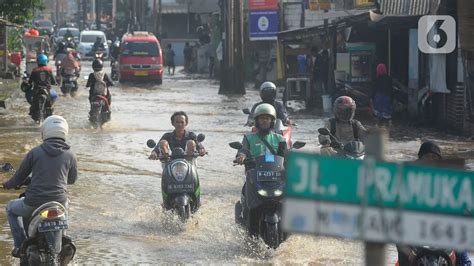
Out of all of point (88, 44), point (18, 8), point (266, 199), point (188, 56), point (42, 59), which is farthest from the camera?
point (88, 44)

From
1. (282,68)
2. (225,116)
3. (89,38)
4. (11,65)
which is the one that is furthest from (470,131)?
(89,38)

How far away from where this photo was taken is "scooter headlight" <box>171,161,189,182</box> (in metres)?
10.9

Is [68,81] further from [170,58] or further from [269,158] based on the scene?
[269,158]

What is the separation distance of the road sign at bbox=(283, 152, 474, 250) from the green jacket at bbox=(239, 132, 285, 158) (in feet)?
22.4

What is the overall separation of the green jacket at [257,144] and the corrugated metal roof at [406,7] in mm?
11812

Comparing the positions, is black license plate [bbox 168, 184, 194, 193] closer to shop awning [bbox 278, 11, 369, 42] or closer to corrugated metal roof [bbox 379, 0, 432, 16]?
corrugated metal roof [bbox 379, 0, 432, 16]

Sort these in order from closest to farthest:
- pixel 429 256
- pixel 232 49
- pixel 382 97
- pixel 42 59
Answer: pixel 429 256
pixel 42 59
pixel 382 97
pixel 232 49

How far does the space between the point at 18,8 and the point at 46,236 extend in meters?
18.1

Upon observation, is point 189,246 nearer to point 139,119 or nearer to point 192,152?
point 192,152

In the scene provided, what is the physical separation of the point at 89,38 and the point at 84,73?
14729 mm

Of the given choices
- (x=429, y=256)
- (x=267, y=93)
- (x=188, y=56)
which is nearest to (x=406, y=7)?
(x=267, y=93)

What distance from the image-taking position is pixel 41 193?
8.24 metres

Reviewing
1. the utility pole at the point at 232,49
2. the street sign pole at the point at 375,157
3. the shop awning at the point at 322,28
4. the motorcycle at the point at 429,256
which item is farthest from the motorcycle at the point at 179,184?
the utility pole at the point at 232,49

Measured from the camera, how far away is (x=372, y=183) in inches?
132
